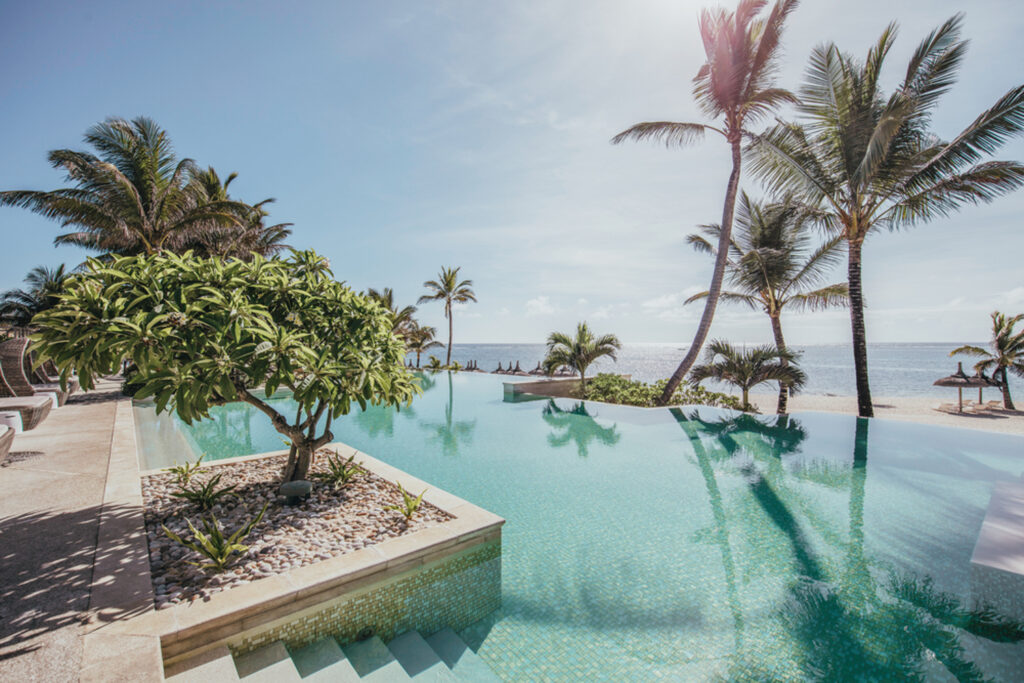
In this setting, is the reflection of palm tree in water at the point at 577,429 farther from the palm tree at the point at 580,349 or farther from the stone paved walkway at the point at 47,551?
the stone paved walkway at the point at 47,551

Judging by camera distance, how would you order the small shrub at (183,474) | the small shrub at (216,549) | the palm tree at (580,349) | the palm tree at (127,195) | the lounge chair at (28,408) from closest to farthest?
the small shrub at (216,549)
the small shrub at (183,474)
the lounge chair at (28,408)
the palm tree at (127,195)
the palm tree at (580,349)

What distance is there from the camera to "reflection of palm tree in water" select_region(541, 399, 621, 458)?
868cm

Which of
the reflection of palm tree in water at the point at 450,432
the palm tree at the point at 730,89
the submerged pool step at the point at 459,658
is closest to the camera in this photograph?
the submerged pool step at the point at 459,658

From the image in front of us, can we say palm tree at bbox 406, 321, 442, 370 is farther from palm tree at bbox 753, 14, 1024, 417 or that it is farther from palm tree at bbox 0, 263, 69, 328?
palm tree at bbox 753, 14, 1024, 417

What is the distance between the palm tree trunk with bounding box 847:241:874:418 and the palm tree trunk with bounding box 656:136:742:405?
2834 millimetres

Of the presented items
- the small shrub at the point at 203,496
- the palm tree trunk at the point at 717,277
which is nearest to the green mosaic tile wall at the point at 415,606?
the small shrub at the point at 203,496

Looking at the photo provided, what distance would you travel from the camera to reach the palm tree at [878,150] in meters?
8.56

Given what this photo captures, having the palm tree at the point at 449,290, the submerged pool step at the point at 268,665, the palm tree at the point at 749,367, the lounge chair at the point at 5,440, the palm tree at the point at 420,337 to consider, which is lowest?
the submerged pool step at the point at 268,665

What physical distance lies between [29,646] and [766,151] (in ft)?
46.0

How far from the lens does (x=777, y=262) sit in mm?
12789

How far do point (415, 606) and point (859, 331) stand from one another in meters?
12.3

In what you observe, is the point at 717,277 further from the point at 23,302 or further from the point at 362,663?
the point at 23,302

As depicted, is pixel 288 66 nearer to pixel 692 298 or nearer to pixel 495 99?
pixel 495 99

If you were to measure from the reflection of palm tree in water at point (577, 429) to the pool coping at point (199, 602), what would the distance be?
4.92m
